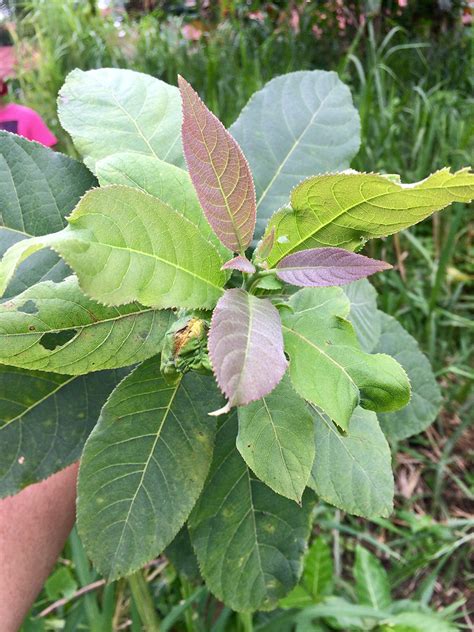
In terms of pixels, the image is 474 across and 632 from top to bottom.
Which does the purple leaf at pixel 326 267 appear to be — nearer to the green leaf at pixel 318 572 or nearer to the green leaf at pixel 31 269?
the green leaf at pixel 31 269

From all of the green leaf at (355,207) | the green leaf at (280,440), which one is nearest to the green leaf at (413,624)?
the green leaf at (280,440)

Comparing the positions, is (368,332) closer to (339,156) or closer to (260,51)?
(339,156)

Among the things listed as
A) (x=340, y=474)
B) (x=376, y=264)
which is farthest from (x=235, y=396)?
(x=340, y=474)

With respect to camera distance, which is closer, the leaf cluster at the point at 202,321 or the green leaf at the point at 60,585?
the leaf cluster at the point at 202,321

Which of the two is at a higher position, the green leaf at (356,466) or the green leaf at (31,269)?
the green leaf at (31,269)

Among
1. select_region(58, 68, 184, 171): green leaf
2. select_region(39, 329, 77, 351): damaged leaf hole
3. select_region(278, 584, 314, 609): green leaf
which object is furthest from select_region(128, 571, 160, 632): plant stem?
select_region(58, 68, 184, 171): green leaf

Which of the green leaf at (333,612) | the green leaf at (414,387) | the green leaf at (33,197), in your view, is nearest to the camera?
the green leaf at (33,197)

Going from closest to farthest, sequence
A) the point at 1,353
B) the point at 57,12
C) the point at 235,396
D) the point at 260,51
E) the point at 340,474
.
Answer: the point at 235,396
the point at 1,353
the point at 340,474
the point at 260,51
the point at 57,12
